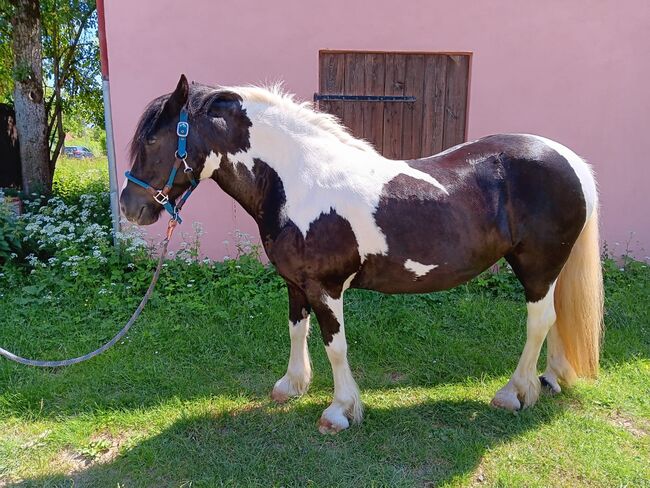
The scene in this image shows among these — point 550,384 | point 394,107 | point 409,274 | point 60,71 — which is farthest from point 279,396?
point 60,71

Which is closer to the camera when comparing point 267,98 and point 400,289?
point 267,98

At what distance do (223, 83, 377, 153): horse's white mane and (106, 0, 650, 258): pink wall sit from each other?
221cm

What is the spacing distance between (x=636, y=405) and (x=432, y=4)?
369 cm

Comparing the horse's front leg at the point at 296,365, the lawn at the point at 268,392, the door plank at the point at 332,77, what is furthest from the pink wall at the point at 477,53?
the horse's front leg at the point at 296,365

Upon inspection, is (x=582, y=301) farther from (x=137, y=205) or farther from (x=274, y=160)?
(x=137, y=205)

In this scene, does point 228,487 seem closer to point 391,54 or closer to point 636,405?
point 636,405

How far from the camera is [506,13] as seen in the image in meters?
4.30

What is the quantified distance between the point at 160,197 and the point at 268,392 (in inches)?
55.5

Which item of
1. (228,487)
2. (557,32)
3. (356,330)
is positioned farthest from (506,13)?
(228,487)

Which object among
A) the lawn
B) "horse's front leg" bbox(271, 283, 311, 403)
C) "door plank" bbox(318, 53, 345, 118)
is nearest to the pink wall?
"door plank" bbox(318, 53, 345, 118)

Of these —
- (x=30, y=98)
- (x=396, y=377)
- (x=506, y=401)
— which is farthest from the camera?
(x=30, y=98)

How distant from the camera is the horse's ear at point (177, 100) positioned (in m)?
2.00

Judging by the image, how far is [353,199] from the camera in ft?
7.11

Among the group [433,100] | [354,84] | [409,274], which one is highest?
[354,84]
